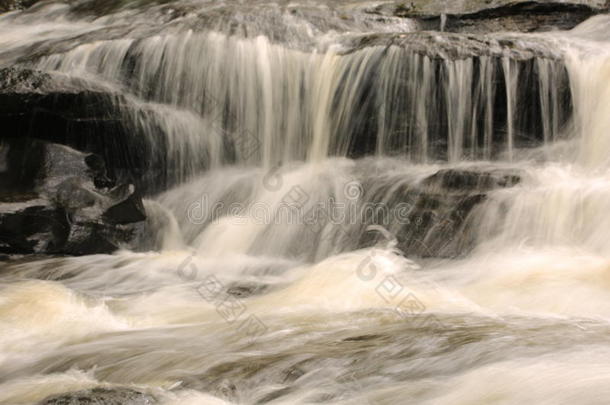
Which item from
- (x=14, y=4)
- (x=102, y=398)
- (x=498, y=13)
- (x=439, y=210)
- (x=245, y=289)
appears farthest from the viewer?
(x=14, y=4)

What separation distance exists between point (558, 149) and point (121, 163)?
159 inches

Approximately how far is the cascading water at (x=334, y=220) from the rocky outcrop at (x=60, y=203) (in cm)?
24

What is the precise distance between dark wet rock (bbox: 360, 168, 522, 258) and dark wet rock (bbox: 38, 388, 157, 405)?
120 inches

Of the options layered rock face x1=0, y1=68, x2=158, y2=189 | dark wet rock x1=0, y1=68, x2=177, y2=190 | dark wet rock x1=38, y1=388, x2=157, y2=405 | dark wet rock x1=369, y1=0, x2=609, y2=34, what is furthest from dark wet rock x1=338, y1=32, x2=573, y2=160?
dark wet rock x1=38, y1=388, x2=157, y2=405

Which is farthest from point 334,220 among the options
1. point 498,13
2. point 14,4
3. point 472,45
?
point 14,4

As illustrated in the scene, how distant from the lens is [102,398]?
325 cm

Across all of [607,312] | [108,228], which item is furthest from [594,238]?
[108,228]

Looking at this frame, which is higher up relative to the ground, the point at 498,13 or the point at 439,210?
the point at 498,13

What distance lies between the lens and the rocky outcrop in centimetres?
666

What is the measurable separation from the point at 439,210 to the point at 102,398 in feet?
11.7

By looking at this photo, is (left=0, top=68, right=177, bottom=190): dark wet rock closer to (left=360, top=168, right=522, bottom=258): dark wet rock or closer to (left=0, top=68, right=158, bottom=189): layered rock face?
(left=0, top=68, right=158, bottom=189): layered rock face

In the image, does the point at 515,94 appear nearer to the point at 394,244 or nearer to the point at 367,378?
the point at 394,244

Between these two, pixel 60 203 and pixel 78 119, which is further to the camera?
pixel 78 119

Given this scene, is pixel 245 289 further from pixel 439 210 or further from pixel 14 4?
pixel 14 4
